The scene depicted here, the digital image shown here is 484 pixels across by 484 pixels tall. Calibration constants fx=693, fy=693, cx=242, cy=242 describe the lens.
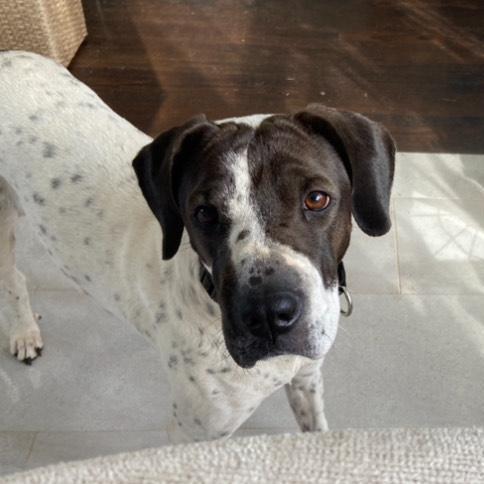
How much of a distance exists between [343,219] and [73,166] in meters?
0.74

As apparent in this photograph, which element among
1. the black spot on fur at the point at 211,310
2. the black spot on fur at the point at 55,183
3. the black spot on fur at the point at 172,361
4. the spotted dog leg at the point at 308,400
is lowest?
the spotted dog leg at the point at 308,400

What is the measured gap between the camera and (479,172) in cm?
275

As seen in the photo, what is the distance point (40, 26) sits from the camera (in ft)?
10.2

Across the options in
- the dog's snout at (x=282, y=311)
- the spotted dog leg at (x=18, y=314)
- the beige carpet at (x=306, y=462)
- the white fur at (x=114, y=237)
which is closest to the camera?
the beige carpet at (x=306, y=462)

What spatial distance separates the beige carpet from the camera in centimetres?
89

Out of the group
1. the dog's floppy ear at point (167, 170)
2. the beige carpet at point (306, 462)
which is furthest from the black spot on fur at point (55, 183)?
the beige carpet at point (306, 462)

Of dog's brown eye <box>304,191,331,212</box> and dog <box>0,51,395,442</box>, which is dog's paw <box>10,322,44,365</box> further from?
dog's brown eye <box>304,191,331,212</box>

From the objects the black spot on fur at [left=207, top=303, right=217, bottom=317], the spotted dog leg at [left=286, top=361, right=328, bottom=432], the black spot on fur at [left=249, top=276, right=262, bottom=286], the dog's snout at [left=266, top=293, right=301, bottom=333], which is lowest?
the spotted dog leg at [left=286, top=361, right=328, bottom=432]

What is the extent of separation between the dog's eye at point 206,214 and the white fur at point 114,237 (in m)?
0.17

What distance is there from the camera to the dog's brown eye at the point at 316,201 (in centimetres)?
129

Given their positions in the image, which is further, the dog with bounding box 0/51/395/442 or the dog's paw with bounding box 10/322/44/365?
the dog's paw with bounding box 10/322/44/365

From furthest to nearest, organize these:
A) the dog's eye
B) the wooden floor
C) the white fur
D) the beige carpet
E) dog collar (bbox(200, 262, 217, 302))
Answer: the wooden floor, the white fur, dog collar (bbox(200, 262, 217, 302)), the dog's eye, the beige carpet

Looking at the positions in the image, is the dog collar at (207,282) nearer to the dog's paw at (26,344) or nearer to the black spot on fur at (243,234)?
the black spot on fur at (243,234)

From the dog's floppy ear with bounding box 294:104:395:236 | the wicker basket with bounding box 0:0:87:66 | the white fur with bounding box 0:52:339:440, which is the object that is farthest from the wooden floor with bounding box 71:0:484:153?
the dog's floppy ear with bounding box 294:104:395:236
